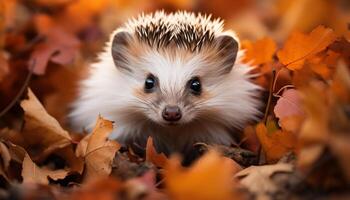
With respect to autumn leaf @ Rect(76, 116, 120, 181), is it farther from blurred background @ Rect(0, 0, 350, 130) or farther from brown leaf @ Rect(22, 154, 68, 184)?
blurred background @ Rect(0, 0, 350, 130)

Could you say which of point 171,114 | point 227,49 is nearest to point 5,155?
point 171,114

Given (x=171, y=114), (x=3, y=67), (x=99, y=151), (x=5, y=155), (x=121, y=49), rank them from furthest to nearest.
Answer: (x=3, y=67) → (x=121, y=49) → (x=171, y=114) → (x=99, y=151) → (x=5, y=155)

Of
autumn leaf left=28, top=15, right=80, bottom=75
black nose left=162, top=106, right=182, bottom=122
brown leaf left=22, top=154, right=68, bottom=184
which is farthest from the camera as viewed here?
autumn leaf left=28, top=15, right=80, bottom=75

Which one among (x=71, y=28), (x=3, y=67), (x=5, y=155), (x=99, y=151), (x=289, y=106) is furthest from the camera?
(x=71, y=28)

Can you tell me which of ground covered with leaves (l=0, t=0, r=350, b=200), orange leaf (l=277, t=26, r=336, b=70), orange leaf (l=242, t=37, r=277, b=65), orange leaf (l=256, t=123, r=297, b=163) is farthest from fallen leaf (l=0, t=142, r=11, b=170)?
orange leaf (l=242, t=37, r=277, b=65)

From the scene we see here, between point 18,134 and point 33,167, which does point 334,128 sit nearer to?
point 33,167

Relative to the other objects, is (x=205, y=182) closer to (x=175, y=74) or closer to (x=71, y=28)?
(x=175, y=74)

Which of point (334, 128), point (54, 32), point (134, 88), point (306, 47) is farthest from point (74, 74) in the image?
point (334, 128)

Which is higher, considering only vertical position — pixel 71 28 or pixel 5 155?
pixel 71 28
